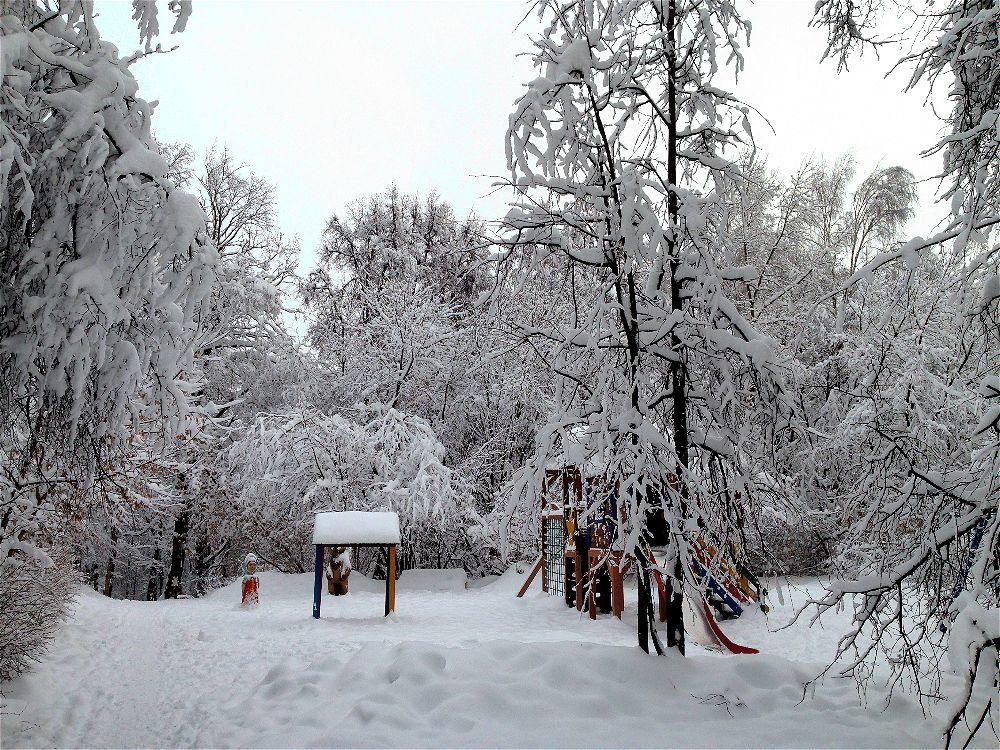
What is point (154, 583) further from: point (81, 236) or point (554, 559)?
point (81, 236)

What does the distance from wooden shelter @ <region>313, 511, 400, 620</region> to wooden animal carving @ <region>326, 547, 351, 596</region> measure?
2.06m

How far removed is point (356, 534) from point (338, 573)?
2487mm

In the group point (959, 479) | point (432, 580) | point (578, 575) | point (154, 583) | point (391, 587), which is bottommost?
point (154, 583)

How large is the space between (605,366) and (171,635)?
6.24 m

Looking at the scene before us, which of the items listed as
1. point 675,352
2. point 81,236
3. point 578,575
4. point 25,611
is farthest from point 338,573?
point 81,236

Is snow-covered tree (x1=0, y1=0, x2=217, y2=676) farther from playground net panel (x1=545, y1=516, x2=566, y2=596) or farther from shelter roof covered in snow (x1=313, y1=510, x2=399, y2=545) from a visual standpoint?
playground net panel (x1=545, y1=516, x2=566, y2=596)

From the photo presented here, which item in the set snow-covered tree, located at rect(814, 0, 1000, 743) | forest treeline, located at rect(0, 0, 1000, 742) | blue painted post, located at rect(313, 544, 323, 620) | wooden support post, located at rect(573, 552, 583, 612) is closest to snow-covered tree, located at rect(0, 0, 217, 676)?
forest treeline, located at rect(0, 0, 1000, 742)

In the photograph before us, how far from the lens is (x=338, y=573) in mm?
11789

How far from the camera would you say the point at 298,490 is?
14.1m

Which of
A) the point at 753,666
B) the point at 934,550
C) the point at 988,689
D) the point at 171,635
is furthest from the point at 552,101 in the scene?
the point at 171,635

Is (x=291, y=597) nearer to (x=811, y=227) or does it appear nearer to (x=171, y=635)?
(x=171, y=635)

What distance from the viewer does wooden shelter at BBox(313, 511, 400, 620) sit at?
953 cm

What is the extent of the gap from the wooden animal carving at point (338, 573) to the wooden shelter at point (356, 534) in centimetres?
206

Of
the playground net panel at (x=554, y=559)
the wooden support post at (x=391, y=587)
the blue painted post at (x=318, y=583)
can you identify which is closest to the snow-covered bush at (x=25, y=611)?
the blue painted post at (x=318, y=583)
